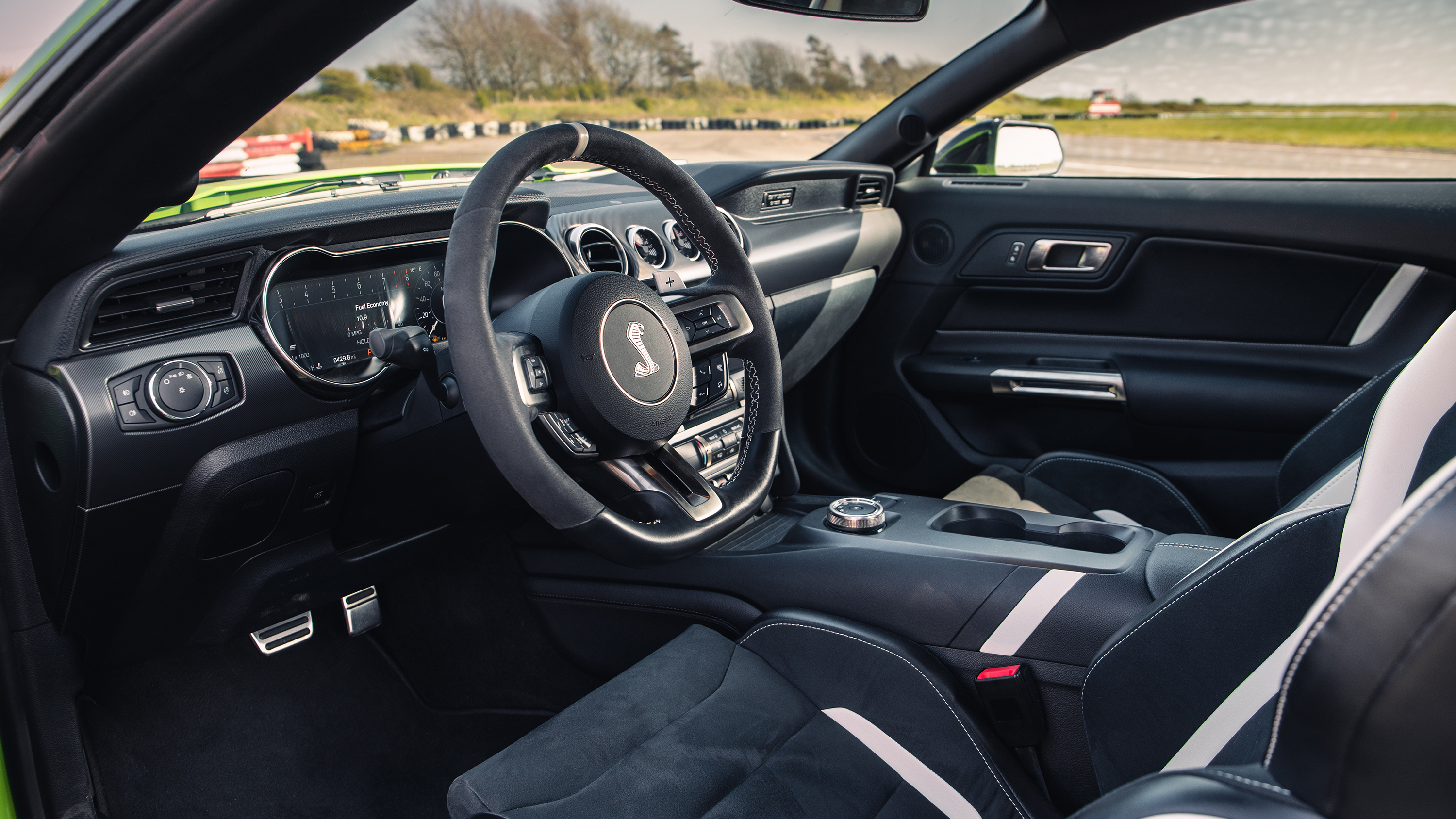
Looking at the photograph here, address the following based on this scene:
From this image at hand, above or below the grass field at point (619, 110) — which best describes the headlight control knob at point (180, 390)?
below

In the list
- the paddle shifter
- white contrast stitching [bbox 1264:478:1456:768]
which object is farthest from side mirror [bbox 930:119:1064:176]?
white contrast stitching [bbox 1264:478:1456:768]

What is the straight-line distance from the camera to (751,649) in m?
1.51

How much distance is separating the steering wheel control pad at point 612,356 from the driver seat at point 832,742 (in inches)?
15.1

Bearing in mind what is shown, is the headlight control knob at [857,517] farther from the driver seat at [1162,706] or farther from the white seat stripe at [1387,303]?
the white seat stripe at [1387,303]

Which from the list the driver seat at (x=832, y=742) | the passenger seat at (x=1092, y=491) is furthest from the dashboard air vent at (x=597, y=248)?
the passenger seat at (x=1092, y=491)

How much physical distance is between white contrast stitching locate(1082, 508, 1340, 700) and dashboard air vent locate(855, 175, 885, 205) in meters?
1.93

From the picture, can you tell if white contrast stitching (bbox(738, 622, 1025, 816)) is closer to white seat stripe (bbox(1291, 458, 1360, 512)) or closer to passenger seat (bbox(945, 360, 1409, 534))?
white seat stripe (bbox(1291, 458, 1360, 512))

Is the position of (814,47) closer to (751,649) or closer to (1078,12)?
(1078,12)

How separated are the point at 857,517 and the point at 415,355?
0.78 metres

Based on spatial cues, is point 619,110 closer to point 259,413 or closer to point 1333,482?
point 259,413

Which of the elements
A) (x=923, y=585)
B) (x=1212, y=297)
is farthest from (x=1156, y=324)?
(x=923, y=585)

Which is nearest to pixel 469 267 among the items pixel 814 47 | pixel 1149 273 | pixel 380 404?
pixel 380 404

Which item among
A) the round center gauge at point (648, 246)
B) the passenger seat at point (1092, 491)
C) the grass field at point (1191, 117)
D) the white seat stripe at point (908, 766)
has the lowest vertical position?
the passenger seat at point (1092, 491)

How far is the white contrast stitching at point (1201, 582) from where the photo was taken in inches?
37.6
